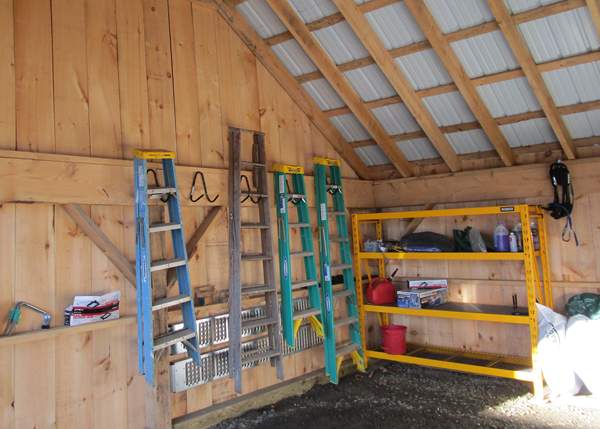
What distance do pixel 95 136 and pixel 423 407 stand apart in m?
3.24

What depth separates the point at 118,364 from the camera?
3.23 meters

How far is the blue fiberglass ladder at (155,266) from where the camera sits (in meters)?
2.99

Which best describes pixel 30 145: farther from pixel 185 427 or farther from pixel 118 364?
pixel 185 427

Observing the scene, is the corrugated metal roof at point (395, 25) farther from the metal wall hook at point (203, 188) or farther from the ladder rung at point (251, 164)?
the metal wall hook at point (203, 188)

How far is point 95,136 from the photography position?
10.6 feet

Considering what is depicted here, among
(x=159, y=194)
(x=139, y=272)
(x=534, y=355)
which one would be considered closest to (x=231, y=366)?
(x=139, y=272)

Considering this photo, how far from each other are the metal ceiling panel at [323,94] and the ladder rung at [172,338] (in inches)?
102

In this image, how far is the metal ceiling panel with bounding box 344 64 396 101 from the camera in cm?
423

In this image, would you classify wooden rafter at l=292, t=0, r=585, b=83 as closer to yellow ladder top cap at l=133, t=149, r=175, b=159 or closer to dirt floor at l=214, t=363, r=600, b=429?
yellow ladder top cap at l=133, t=149, r=175, b=159

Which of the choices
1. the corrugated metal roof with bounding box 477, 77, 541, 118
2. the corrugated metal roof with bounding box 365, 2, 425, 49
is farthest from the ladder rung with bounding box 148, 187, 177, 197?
the corrugated metal roof with bounding box 477, 77, 541, 118

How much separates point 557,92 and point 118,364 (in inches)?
152

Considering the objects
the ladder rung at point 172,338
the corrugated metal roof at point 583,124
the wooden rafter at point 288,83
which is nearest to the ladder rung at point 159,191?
the ladder rung at point 172,338

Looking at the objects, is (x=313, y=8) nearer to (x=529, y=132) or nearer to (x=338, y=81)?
(x=338, y=81)

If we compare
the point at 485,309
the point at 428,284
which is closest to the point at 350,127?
the point at 428,284
